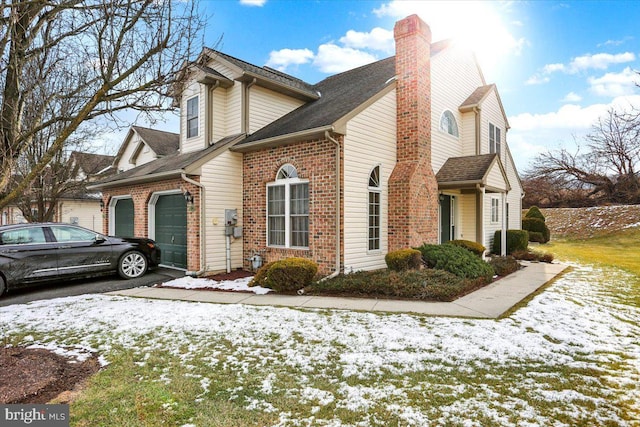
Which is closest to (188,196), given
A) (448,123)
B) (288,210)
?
(288,210)

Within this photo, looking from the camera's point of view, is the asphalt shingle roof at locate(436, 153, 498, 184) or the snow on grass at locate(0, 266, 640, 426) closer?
the snow on grass at locate(0, 266, 640, 426)

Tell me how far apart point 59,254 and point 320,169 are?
6.36 m

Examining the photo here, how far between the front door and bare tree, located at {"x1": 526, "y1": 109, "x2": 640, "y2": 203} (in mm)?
18597

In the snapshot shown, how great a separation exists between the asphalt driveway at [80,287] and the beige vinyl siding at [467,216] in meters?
9.89

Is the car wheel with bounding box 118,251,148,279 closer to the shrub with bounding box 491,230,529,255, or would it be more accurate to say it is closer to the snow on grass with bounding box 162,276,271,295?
the snow on grass with bounding box 162,276,271,295

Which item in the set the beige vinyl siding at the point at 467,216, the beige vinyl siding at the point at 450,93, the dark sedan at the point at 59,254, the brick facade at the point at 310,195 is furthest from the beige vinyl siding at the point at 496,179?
the dark sedan at the point at 59,254

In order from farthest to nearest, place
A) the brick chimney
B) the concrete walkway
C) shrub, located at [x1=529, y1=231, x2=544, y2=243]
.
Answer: shrub, located at [x1=529, y1=231, x2=544, y2=243] → the brick chimney → the concrete walkway

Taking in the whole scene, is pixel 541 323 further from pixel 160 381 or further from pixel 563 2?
pixel 563 2

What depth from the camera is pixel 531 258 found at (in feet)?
43.0

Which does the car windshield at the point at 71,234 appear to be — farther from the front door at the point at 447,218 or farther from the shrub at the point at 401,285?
the front door at the point at 447,218

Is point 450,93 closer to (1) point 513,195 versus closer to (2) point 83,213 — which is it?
(1) point 513,195

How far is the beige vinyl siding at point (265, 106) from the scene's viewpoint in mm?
11086

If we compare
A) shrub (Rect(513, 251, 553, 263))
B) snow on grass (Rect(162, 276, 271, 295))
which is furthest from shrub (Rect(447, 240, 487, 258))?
snow on grass (Rect(162, 276, 271, 295))

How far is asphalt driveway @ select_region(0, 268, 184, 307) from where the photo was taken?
738 centimetres
